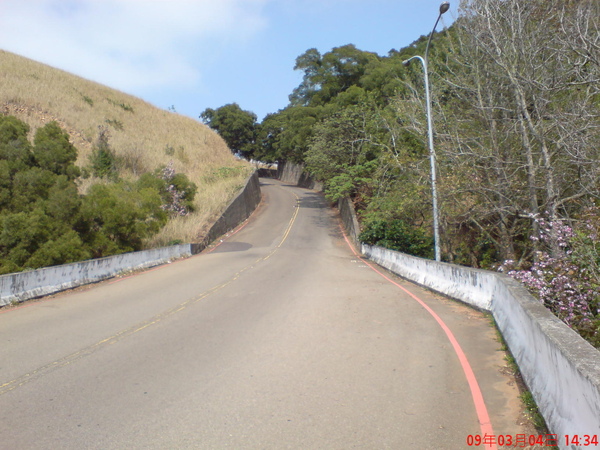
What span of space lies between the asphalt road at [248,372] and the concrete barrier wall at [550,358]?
1.29ft

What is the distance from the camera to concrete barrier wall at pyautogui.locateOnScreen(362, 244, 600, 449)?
3.82 meters

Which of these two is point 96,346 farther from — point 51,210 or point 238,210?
point 238,210

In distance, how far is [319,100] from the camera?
175ft

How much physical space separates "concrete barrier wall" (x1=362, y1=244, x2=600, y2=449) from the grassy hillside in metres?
20.2

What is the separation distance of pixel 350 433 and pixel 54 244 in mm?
Result: 13937

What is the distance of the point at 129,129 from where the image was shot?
5225cm

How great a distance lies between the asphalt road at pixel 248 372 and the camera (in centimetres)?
470

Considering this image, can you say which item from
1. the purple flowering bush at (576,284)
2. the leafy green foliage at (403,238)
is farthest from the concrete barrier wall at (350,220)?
the purple flowering bush at (576,284)

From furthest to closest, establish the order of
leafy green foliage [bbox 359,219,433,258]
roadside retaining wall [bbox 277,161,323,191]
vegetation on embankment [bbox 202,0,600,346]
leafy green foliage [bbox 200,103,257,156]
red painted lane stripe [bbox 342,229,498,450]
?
leafy green foliage [bbox 200,103,257,156]
roadside retaining wall [bbox 277,161,323,191]
leafy green foliage [bbox 359,219,433,258]
vegetation on embankment [bbox 202,0,600,346]
red painted lane stripe [bbox 342,229,498,450]

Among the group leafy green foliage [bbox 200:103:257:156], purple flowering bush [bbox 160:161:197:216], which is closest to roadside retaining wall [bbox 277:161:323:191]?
leafy green foliage [bbox 200:103:257:156]

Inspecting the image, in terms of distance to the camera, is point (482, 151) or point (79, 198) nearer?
point (482, 151)

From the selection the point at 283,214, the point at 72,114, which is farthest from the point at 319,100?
the point at 72,114

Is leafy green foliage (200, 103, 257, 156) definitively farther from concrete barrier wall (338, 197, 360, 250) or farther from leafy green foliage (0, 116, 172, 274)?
leafy green foliage (0, 116, 172, 274)

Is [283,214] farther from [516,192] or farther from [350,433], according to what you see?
[350,433]
